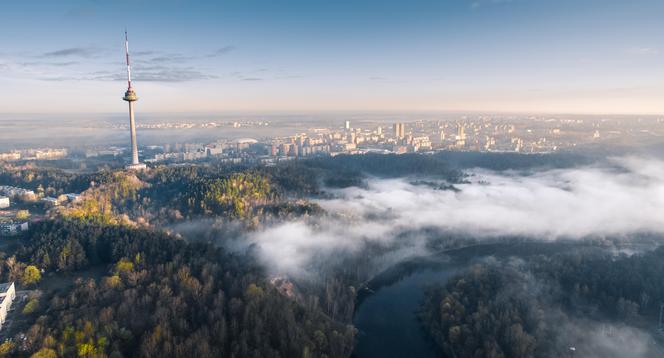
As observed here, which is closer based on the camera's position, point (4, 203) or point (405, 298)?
point (405, 298)

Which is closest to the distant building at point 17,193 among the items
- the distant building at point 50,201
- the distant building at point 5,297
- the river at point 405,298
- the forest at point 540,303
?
the distant building at point 50,201

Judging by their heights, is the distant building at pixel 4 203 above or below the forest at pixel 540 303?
above

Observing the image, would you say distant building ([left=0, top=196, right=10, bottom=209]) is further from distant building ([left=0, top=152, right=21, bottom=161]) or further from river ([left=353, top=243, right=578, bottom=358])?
distant building ([left=0, top=152, right=21, bottom=161])

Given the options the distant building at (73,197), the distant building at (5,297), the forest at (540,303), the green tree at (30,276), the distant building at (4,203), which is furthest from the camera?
the distant building at (73,197)

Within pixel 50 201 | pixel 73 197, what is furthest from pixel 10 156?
pixel 50 201

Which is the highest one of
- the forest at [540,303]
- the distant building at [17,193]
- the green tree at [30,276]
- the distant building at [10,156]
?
the distant building at [10,156]

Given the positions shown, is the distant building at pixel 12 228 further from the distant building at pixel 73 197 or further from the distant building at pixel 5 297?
the distant building at pixel 5 297

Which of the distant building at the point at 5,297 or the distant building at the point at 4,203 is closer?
the distant building at the point at 5,297

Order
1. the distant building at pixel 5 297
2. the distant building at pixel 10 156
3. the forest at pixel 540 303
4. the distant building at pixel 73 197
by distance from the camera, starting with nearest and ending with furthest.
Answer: the distant building at pixel 5 297, the forest at pixel 540 303, the distant building at pixel 73 197, the distant building at pixel 10 156

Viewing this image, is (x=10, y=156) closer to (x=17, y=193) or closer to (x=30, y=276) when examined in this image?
(x=17, y=193)
